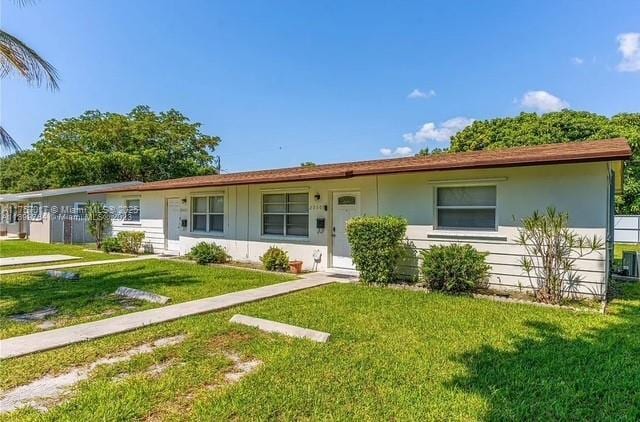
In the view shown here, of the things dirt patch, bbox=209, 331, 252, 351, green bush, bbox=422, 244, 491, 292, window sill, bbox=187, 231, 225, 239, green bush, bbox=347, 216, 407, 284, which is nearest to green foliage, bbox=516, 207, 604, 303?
green bush, bbox=422, 244, 491, 292

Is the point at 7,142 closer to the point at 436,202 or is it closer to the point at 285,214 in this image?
the point at 285,214

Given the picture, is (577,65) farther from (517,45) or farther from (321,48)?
(321,48)

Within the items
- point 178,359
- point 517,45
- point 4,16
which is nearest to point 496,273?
point 178,359

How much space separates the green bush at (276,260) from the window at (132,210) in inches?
360

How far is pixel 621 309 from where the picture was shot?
21.1ft

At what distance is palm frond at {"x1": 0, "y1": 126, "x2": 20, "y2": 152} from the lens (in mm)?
8124

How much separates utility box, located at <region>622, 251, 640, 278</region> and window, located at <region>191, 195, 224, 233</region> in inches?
485

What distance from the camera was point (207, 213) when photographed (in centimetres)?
1394

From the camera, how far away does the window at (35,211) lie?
72.6 ft

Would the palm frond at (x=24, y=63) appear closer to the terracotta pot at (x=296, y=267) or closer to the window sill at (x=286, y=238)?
the window sill at (x=286, y=238)

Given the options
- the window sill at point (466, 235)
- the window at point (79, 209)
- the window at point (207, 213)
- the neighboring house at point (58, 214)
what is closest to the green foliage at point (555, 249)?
the window sill at point (466, 235)

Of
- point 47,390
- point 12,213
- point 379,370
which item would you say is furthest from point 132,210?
point 12,213

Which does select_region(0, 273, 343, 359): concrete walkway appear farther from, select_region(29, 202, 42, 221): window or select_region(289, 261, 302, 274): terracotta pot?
select_region(29, 202, 42, 221): window

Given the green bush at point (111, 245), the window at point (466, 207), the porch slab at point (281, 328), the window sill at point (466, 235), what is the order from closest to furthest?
the porch slab at point (281, 328) → the window sill at point (466, 235) → the window at point (466, 207) → the green bush at point (111, 245)
